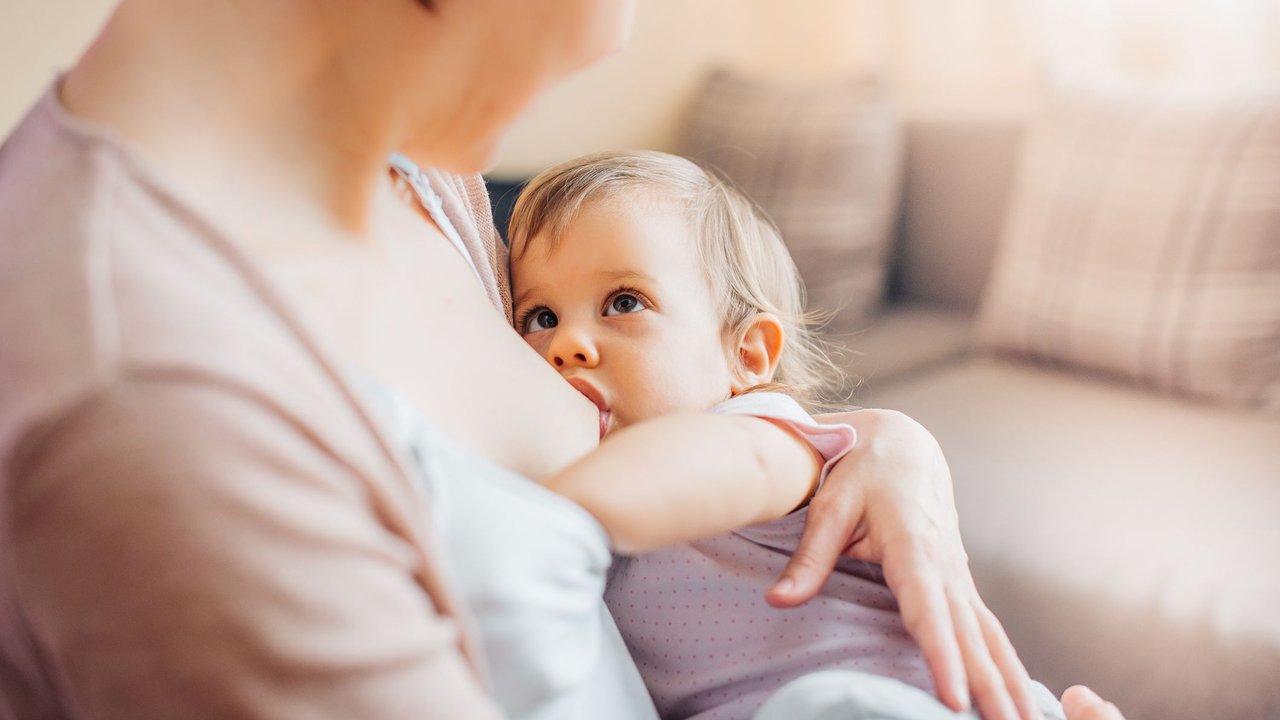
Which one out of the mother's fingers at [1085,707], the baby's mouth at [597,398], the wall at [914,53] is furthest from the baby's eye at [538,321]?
the wall at [914,53]

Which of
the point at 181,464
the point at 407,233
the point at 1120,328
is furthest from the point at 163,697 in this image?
the point at 1120,328

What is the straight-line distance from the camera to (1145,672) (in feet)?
4.46

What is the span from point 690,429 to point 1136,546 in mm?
976

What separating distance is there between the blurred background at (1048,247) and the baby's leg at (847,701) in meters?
0.83

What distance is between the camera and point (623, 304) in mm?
1014

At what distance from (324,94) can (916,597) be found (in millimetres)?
516

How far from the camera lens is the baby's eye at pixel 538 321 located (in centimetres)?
104

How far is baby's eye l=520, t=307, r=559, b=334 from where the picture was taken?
1037 mm

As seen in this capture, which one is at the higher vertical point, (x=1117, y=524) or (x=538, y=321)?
(x=538, y=321)

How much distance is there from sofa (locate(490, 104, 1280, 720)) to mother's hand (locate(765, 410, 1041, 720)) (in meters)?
0.65

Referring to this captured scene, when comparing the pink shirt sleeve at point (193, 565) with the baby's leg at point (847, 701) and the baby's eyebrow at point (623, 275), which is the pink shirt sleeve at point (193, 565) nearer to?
the baby's leg at point (847, 701)

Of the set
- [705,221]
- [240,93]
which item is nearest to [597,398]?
[705,221]

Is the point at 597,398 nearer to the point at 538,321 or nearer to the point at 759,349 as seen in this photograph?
the point at 538,321

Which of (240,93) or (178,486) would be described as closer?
(178,486)
